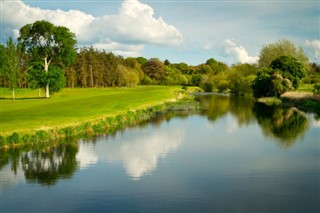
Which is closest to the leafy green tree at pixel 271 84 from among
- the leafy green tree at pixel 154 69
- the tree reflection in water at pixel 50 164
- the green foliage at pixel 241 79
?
the green foliage at pixel 241 79

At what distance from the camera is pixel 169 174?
2086 cm

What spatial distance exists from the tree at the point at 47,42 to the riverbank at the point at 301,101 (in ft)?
140

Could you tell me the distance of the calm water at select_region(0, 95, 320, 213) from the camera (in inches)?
646

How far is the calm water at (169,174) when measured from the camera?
16406 millimetres

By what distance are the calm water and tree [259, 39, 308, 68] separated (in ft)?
279

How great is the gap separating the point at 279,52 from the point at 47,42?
7527 centimetres

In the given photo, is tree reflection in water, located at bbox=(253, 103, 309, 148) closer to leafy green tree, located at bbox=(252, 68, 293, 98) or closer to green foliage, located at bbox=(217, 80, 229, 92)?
leafy green tree, located at bbox=(252, 68, 293, 98)

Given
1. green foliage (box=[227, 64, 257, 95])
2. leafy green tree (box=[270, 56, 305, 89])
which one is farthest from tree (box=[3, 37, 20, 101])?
green foliage (box=[227, 64, 257, 95])

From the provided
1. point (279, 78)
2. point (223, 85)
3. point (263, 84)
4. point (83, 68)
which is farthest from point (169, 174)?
point (223, 85)

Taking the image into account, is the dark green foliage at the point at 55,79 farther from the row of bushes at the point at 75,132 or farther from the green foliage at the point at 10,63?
the row of bushes at the point at 75,132

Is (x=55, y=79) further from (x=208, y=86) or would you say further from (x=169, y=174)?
(x=208, y=86)

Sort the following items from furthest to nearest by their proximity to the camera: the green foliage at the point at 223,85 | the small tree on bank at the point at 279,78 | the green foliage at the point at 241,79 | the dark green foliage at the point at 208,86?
the dark green foliage at the point at 208,86
the green foliage at the point at 223,85
the green foliage at the point at 241,79
the small tree on bank at the point at 279,78

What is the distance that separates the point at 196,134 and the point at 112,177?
16.1 m

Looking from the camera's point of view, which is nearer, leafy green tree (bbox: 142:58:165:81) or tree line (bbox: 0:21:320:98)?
tree line (bbox: 0:21:320:98)
